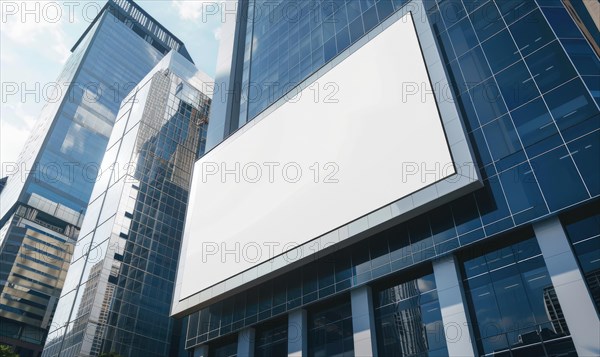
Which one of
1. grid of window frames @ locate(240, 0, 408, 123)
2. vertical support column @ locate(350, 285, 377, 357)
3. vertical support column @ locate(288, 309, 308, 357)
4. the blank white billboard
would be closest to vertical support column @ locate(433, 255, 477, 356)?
vertical support column @ locate(350, 285, 377, 357)

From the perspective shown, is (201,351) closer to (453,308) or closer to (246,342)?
(246,342)

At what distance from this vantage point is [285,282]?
32031mm

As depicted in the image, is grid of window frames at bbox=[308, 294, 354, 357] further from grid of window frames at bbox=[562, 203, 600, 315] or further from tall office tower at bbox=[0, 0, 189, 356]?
tall office tower at bbox=[0, 0, 189, 356]

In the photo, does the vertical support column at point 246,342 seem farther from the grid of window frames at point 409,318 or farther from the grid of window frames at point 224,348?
the grid of window frames at point 409,318

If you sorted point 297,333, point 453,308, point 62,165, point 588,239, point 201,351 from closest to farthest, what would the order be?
point 588,239
point 453,308
point 297,333
point 201,351
point 62,165

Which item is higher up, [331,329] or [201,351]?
[201,351]

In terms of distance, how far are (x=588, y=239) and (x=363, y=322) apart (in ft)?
38.8

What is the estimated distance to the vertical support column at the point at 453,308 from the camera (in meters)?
21.5

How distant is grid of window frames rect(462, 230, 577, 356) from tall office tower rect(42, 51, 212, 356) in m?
38.6

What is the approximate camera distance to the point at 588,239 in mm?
20359

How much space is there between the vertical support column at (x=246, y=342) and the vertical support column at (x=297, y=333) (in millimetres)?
3754

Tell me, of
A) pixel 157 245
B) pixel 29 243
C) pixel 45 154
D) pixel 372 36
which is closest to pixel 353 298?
pixel 372 36

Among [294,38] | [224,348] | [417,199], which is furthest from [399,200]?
[294,38]

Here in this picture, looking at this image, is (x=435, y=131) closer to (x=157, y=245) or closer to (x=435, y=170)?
(x=435, y=170)
